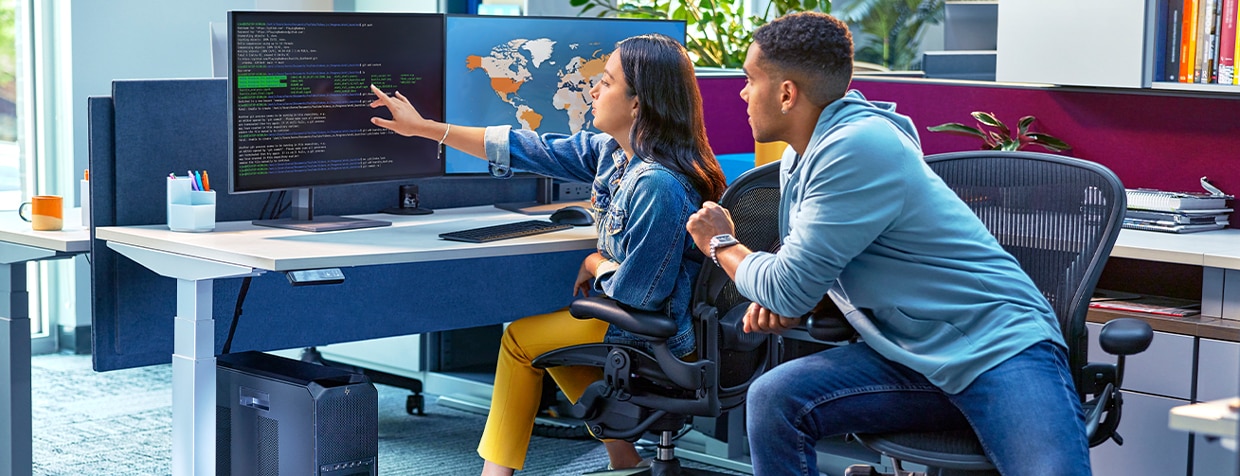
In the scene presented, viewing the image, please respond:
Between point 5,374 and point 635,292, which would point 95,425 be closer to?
point 5,374

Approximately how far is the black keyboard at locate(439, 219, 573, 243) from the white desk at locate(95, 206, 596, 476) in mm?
33

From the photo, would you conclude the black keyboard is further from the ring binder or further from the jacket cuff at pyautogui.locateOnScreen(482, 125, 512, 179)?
the ring binder

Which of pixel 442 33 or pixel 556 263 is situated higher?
pixel 442 33

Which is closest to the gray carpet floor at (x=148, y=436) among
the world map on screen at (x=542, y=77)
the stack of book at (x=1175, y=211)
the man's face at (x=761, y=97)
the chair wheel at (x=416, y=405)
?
the chair wheel at (x=416, y=405)

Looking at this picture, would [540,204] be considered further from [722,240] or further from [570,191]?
[722,240]

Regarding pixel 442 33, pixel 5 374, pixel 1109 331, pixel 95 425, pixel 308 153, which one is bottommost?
pixel 95 425

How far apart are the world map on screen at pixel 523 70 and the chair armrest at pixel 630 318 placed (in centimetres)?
78

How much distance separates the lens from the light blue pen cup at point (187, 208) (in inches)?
102

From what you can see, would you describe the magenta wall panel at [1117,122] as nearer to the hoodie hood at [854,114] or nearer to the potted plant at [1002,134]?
the potted plant at [1002,134]

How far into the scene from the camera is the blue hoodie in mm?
1884

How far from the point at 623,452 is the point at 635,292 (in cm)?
57

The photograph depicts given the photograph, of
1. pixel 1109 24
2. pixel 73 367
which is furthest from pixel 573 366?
pixel 73 367

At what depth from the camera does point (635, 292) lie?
239 cm

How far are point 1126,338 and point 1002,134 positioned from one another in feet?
4.33
